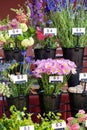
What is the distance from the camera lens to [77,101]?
6.80 ft

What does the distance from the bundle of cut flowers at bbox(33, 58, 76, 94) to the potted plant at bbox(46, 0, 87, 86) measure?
0.68 feet

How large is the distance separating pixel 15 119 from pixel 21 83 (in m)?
0.22

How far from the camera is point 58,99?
204cm

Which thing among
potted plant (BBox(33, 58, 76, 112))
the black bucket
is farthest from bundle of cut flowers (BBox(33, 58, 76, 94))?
the black bucket

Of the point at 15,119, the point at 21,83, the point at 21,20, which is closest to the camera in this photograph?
the point at 15,119

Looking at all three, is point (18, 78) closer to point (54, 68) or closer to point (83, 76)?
point (54, 68)

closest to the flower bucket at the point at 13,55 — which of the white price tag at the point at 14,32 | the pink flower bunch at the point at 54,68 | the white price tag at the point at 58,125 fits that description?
the white price tag at the point at 14,32

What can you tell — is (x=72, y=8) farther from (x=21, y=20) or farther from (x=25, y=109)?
(x=25, y=109)

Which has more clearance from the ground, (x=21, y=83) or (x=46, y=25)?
(x=46, y=25)

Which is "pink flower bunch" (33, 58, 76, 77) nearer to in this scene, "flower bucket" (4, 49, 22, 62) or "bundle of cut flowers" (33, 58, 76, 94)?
"bundle of cut flowers" (33, 58, 76, 94)

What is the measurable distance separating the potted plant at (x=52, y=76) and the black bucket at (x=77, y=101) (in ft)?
0.31

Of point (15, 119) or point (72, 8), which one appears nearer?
point (15, 119)

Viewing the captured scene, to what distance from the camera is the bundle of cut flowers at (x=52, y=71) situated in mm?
1923

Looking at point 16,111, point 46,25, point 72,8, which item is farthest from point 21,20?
point 16,111
